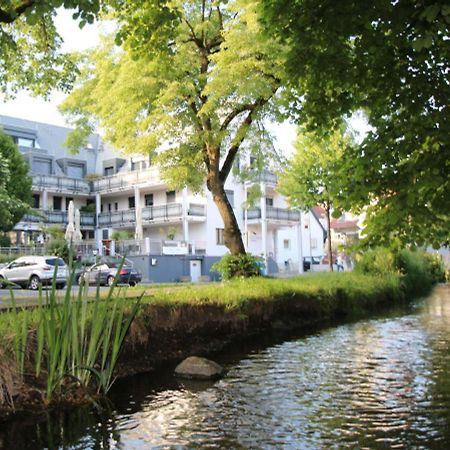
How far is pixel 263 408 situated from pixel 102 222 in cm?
4353

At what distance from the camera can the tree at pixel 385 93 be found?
236 inches

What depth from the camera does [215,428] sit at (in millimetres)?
6309

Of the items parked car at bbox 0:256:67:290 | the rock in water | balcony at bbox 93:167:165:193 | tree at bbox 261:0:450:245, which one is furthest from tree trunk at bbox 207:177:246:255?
balcony at bbox 93:167:165:193

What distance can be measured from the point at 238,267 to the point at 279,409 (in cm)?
1067

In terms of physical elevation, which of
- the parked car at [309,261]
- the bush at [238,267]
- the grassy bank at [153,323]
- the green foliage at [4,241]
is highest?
the green foliage at [4,241]

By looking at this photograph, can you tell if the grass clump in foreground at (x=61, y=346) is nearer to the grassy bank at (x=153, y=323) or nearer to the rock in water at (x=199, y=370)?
the grassy bank at (x=153, y=323)

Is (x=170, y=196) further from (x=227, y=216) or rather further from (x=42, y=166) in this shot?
(x=227, y=216)

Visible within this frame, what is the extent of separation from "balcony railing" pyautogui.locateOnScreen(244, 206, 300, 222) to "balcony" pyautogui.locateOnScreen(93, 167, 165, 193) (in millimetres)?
8127

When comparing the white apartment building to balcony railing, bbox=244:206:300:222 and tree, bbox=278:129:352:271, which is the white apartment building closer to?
balcony railing, bbox=244:206:300:222

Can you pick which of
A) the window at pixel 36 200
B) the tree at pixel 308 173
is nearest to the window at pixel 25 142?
the window at pixel 36 200

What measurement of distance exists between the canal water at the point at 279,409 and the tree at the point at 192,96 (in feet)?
22.6

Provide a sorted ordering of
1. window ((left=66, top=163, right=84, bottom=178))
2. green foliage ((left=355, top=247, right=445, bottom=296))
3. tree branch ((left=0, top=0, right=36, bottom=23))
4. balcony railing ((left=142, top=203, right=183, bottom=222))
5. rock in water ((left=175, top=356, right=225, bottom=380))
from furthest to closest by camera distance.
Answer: window ((left=66, top=163, right=84, bottom=178)), balcony railing ((left=142, top=203, right=183, bottom=222)), green foliage ((left=355, top=247, right=445, bottom=296)), rock in water ((left=175, top=356, right=225, bottom=380)), tree branch ((left=0, top=0, right=36, bottom=23))

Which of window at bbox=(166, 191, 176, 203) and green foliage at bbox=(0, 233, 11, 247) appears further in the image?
window at bbox=(166, 191, 176, 203)

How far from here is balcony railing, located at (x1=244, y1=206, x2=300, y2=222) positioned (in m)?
48.0
